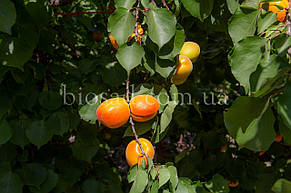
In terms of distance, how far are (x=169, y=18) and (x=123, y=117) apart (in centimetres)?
27

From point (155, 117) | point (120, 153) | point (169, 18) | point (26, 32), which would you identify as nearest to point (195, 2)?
point (169, 18)

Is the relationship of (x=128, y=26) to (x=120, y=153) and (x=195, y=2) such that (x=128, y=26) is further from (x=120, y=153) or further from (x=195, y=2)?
(x=120, y=153)

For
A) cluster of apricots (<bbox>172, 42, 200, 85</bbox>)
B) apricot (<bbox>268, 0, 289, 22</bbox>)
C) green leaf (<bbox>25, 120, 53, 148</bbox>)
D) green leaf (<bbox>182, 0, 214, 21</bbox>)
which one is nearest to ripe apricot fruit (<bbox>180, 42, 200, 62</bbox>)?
cluster of apricots (<bbox>172, 42, 200, 85</bbox>)

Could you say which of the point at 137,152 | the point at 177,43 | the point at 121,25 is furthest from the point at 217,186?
the point at 121,25

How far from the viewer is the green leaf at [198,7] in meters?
0.81

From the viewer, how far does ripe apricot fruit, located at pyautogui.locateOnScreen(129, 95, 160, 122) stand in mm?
760

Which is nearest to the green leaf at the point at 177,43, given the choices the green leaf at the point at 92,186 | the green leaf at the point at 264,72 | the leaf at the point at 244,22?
the leaf at the point at 244,22

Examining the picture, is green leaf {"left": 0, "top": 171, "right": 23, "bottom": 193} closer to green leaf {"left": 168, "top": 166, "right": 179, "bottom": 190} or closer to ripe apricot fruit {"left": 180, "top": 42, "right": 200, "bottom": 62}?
green leaf {"left": 168, "top": 166, "right": 179, "bottom": 190}

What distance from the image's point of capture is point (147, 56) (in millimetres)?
813

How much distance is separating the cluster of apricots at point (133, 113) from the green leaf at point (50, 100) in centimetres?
47

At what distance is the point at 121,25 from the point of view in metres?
0.76

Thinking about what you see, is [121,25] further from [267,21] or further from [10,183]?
[10,183]

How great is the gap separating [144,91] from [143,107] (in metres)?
0.10

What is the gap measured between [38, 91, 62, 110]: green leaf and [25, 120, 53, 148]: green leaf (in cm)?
8
